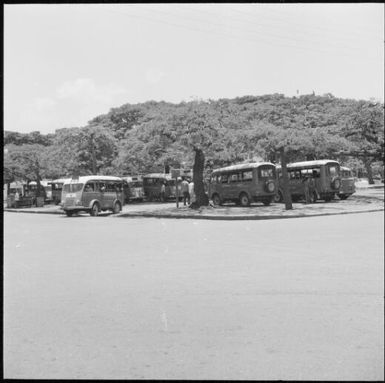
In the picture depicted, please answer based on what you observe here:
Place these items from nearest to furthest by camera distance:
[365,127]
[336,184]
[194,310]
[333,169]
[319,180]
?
1. [194,310]
2. [365,127]
3. [336,184]
4. [319,180]
5. [333,169]

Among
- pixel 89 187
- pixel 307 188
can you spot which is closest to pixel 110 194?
pixel 89 187

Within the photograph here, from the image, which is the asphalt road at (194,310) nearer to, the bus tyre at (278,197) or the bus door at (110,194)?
the bus door at (110,194)

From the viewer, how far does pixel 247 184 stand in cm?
2895

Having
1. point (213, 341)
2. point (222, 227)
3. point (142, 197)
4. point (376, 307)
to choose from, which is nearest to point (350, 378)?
point (213, 341)

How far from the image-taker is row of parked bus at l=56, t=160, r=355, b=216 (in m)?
26.0

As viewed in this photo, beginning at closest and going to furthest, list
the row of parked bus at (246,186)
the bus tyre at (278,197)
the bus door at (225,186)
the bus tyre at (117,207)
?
the row of parked bus at (246,186)
the bus tyre at (117,207)
the bus door at (225,186)
the bus tyre at (278,197)

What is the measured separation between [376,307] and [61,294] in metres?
3.80

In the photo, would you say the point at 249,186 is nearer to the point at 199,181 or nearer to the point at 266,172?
the point at 266,172

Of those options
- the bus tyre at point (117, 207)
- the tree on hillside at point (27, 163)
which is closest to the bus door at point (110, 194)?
the bus tyre at point (117, 207)

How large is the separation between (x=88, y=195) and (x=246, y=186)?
28.5ft

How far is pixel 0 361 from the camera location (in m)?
4.11

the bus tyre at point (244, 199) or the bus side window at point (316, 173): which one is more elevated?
the bus side window at point (316, 173)

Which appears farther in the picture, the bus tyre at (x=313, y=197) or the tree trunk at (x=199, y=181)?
the bus tyre at (x=313, y=197)

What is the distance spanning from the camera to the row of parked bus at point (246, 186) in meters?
26.0
